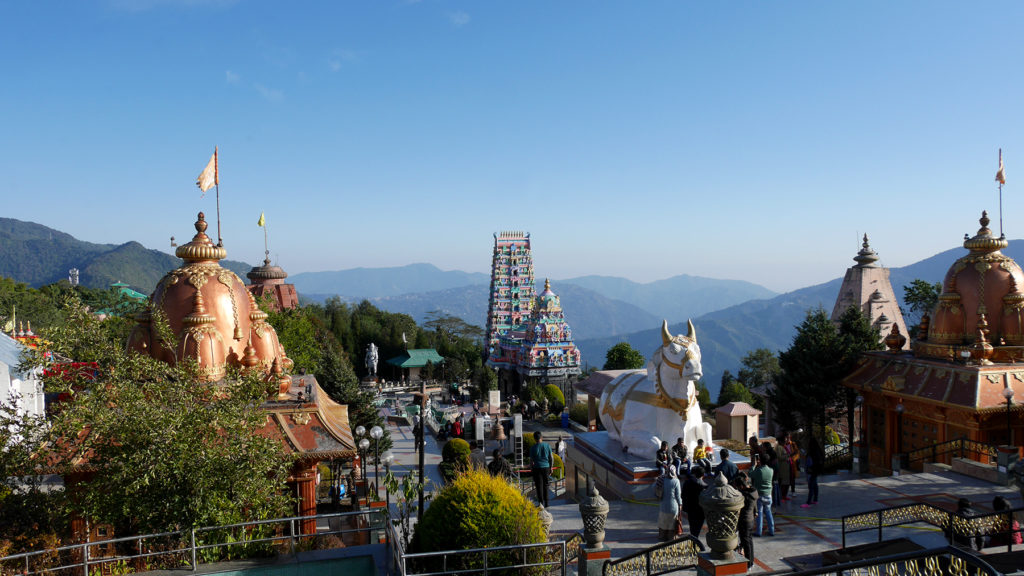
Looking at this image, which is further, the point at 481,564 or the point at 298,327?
the point at 298,327

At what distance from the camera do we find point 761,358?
59375 millimetres

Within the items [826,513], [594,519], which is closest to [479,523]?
[594,519]

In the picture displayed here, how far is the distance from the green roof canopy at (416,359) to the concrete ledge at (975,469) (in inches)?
1564

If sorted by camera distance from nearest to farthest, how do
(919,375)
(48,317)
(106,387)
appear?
1. (106,387)
2. (919,375)
3. (48,317)

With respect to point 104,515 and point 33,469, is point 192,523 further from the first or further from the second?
point 33,469

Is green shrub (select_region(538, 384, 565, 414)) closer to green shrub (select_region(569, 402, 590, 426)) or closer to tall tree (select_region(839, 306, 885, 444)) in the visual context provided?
green shrub (select_region(569, 402, 590, 426))

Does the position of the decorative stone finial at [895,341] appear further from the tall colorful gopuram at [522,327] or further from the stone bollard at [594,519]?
the tall colorful gopuram at [522,327]

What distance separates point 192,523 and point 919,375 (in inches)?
727

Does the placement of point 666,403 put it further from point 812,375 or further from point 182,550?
point 182,550

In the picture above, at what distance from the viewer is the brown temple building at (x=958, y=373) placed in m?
17.1

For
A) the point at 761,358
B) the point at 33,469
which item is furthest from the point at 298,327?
the point at 761,358

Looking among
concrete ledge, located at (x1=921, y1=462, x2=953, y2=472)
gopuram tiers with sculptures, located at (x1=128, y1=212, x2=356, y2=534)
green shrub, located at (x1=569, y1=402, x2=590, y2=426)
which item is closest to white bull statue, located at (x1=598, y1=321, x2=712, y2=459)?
concrete ledge, located at (x1=921, y1=462, x2=953, y2=472)

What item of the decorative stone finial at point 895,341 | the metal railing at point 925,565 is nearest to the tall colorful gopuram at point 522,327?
the decorative stone finial at point 895,341

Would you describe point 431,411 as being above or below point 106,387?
below
